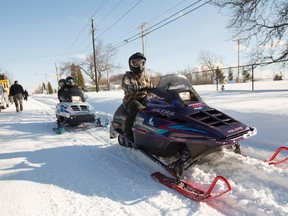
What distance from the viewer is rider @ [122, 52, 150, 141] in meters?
4.78

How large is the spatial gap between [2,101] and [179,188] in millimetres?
15167

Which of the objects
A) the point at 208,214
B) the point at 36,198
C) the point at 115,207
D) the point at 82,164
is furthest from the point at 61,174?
the point at 208,214

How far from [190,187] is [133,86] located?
213cm

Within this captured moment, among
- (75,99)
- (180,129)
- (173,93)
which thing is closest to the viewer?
(180,129)

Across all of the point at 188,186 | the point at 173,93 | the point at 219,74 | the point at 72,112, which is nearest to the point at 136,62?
the point at 173,93

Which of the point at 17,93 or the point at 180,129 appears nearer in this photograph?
the point at 180,129

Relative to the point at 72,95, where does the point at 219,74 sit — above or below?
above

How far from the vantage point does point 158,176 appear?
12.6ft

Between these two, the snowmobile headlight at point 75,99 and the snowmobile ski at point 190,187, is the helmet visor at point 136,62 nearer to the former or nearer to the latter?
the snowmobile ski at point 190,187

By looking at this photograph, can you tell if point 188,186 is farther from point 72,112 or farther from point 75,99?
point 75,99

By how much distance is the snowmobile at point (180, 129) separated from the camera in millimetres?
3371

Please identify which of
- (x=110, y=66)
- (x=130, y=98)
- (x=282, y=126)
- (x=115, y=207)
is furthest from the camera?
(x=110, y=66)

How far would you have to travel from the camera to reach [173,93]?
4.04m

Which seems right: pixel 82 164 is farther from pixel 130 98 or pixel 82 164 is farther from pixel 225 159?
pixel 225 159
